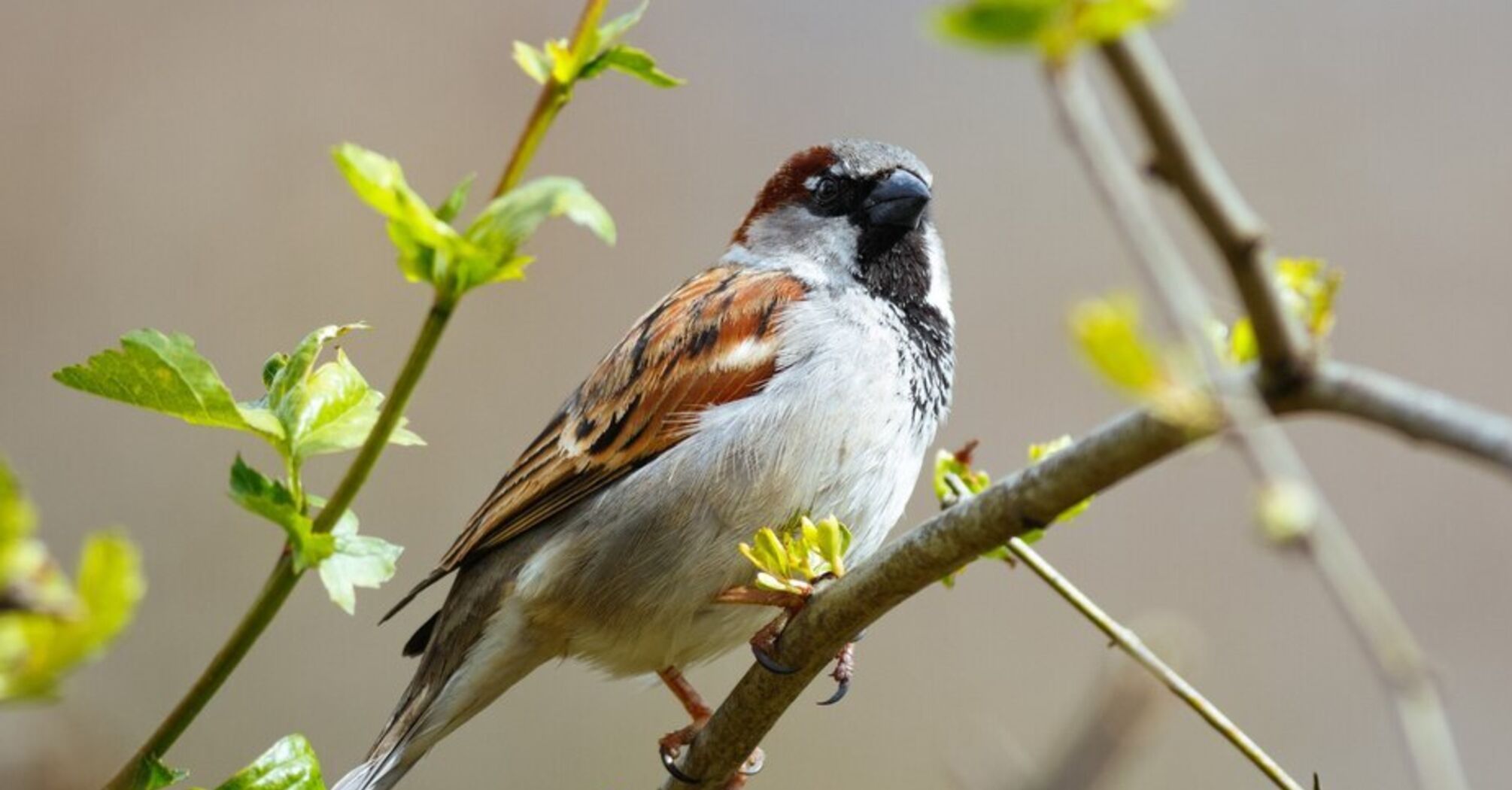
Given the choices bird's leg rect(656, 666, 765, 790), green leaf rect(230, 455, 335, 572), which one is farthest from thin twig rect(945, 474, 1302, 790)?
bird's leg rect(656, 666, 765, 790)

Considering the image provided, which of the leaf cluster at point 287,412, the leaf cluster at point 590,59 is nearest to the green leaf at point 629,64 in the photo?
the leaf cluster at point 590,59

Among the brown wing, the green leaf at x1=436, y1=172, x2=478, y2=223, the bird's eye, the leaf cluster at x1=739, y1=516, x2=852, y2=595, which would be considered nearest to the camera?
the green leaf at x1=436, y1=172, x2=478, y2=223

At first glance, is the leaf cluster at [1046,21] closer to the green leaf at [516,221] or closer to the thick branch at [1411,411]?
the thick branch at [1411,411]

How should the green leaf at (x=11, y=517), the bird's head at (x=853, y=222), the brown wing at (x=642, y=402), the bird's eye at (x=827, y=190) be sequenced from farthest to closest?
the bird's eye at (x=827, y=190) < the bird's head at (x=853, y=222) < the brown wing at (x=642, y=402) < the green leaf at (x=11, y=517)

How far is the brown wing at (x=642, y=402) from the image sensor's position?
88.0 inches

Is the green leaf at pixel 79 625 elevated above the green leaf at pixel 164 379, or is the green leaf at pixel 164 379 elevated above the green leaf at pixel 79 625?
the green leaf at pixel 164 379

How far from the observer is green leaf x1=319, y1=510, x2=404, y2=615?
0.87m

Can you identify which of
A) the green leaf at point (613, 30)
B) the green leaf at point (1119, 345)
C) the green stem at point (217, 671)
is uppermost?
the green leaf at point (613, 30)

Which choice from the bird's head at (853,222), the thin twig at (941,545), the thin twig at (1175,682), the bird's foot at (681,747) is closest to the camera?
the thin twig at (941,545)

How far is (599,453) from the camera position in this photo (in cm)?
225

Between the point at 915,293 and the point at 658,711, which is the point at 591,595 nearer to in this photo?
the point at 915,293

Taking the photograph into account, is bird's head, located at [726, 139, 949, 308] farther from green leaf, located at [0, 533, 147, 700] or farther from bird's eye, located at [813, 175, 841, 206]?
green leaf, located at [0, 533, 147, 700]

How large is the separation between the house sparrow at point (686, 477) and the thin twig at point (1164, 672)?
0.96 metres

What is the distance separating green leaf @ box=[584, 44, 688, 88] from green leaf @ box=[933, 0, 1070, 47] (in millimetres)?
393
